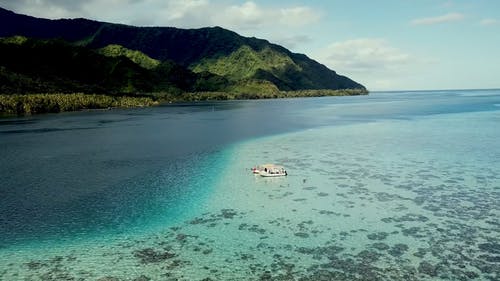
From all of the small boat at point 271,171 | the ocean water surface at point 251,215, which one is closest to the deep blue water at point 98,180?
the ocean water surface at point 251,215

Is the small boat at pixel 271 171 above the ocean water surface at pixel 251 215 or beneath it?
above

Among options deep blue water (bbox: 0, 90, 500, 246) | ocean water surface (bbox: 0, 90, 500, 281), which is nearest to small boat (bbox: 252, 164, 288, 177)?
ocean water surface (bbox: 0, 90, 500, 281)

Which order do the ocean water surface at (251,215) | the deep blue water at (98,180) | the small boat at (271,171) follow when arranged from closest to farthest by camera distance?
the ocean water surface at (251,215) < the deep blue water at (98,180) < the small boat at (271,171)

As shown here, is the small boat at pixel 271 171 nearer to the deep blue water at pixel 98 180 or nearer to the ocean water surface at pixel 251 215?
the ocean water surface at pixel 251 215

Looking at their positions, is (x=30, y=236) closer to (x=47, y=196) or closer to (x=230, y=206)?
(x=47, y=196)

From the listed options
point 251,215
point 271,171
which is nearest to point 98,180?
point 271,171

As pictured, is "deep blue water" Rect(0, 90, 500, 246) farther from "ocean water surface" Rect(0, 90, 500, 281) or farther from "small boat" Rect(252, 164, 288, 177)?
"small boat" Rect(252, 164, 288, 177)

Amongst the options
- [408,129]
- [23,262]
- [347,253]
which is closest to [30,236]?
[23,262]

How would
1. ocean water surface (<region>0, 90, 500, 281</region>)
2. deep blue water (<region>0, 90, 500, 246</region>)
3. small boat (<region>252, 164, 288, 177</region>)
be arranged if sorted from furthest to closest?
small boat (<region>252, 164, 288, 177</region>)
deep blue water (<region>0, 90, 500, 246</region>)
ocean water surface (<region>0, 90, 500, 281</region>)
